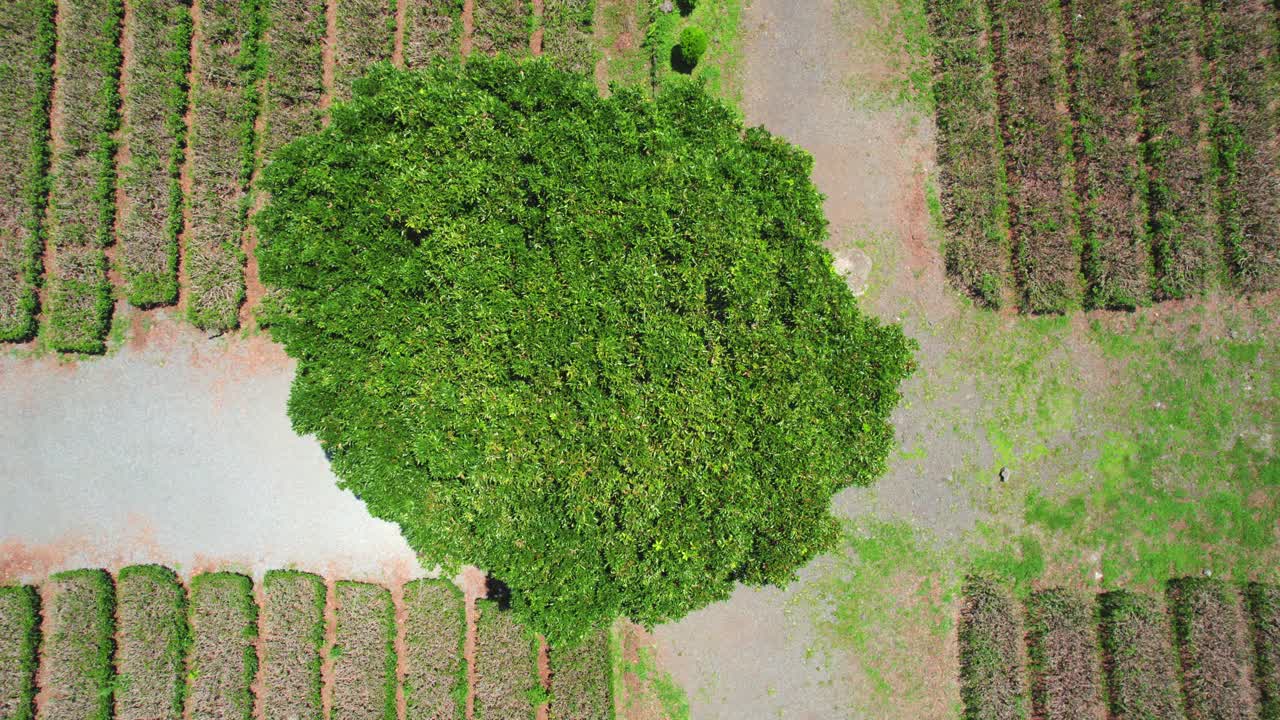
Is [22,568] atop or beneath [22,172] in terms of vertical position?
beneath

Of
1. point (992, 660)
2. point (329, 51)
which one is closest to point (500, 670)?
point (992, 660)

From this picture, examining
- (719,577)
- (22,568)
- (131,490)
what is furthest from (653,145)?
Answer: (22,568)

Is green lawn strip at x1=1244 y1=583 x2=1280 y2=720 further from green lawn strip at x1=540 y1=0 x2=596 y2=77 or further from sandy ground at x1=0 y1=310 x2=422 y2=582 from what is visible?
green lawn strip at x1=540 y1=0 x2=596 y2=77

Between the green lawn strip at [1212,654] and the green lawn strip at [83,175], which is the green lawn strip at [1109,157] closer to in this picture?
the green lawn strip at [1212,654]

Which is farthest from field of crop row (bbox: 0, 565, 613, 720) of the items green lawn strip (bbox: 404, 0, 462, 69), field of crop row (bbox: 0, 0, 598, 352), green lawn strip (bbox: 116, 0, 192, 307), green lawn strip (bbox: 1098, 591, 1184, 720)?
green lawn strip (bbox: 404, 0, 462, 69)

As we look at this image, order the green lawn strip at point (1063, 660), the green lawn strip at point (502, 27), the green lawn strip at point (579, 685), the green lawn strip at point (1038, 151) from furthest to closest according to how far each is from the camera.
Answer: the green lawn strip at point (1038, 151), the green lawn strip at point (502, 27), the green lawn strip at point (1063, 660), the green lawn strip at point (579, 685)

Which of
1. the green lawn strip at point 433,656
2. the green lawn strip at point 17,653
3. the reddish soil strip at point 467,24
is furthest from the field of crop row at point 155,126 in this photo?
the green lawn strip at point 433,656

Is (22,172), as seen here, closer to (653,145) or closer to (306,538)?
(306,538)
